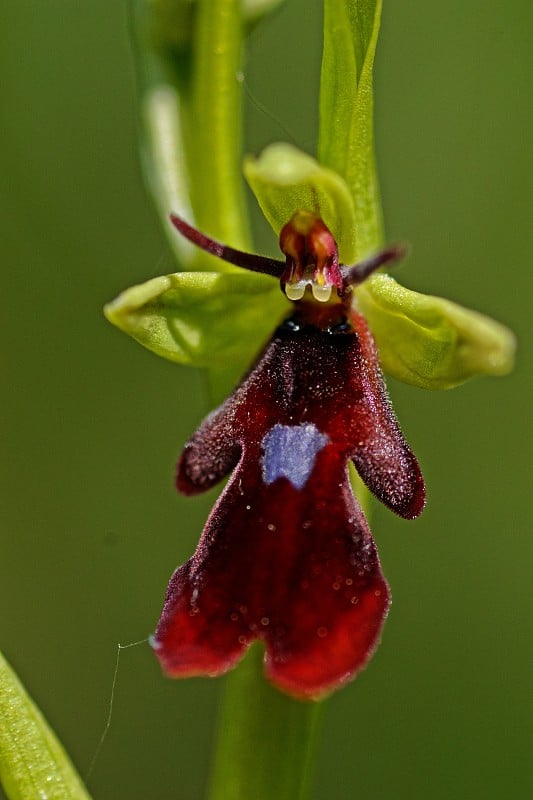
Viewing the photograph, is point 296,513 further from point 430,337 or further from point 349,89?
point 349,89

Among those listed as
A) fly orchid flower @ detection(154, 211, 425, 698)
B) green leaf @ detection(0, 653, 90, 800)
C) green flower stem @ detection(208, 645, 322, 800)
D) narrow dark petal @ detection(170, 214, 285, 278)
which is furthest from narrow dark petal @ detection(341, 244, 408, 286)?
green leaf @ detection(0, 653, 90, 800)

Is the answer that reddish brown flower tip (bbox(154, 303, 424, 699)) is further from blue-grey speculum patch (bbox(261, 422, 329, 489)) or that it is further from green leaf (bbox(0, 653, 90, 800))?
green leaf (bbox(0, 653, 90, 800))

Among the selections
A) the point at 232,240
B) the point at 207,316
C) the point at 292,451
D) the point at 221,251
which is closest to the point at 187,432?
the point at 232,240

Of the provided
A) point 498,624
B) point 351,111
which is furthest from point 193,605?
point 498,624

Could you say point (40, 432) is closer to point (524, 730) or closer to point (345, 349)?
point (524, 730)

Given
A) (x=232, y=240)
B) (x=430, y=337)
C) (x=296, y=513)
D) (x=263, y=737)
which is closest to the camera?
(x=296, y=513)
